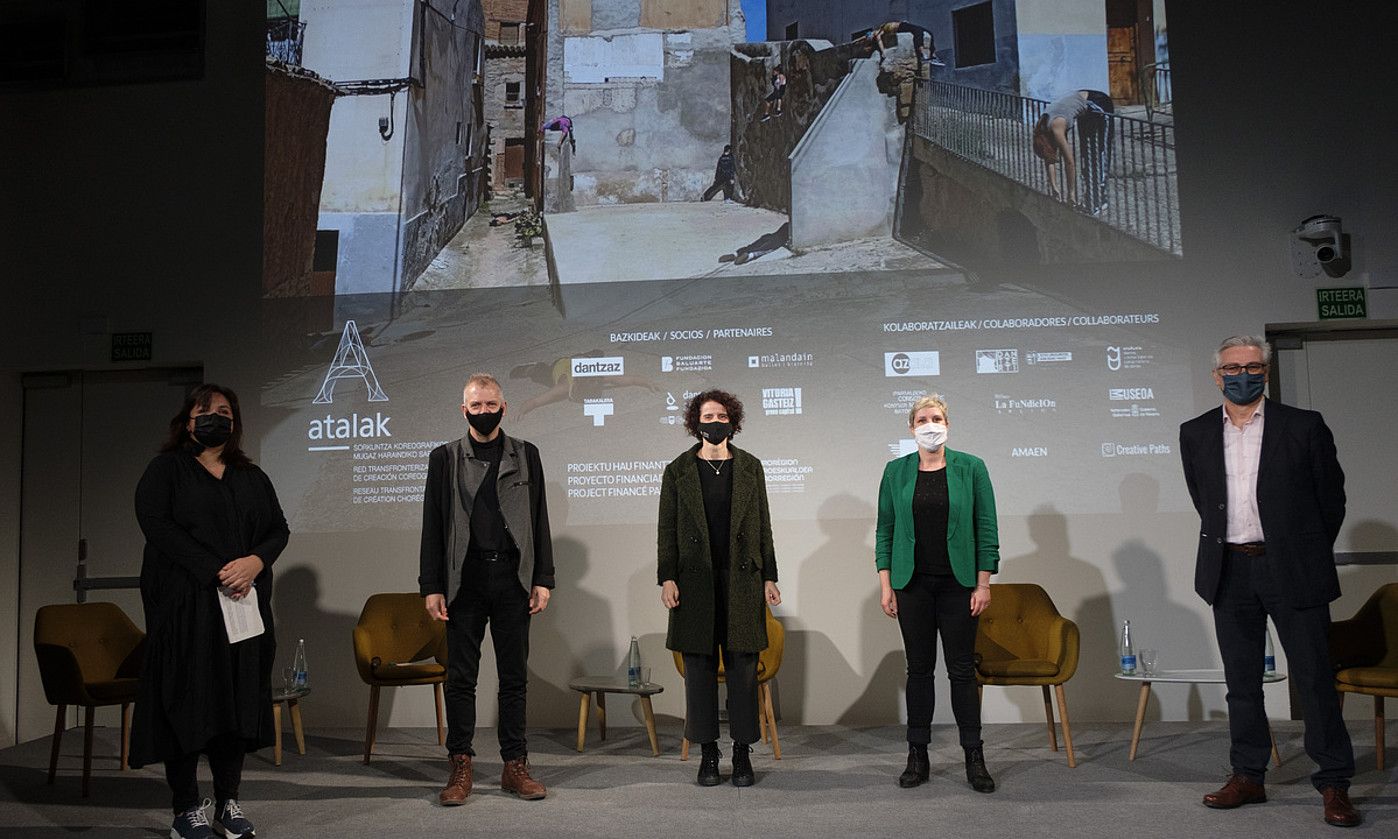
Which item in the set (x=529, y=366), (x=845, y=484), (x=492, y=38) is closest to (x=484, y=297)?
(x=529, y=366)

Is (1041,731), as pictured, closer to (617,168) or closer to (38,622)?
(617,168)

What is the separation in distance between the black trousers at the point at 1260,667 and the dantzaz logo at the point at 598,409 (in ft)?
9.50

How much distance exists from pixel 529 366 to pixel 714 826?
2.76 metres

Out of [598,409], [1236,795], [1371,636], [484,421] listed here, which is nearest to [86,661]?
[484,421]

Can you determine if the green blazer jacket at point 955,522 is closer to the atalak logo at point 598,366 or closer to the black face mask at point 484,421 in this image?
the black face mask at point 484,421

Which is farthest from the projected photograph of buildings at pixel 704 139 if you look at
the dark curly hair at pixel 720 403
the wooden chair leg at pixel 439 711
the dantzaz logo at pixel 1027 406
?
the wooden chair leg at pixel 439 711

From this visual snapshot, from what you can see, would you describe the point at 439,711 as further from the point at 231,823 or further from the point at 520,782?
the point at 231,823

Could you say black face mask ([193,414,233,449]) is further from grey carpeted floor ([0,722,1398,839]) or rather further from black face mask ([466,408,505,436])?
grey carpeted floor ([0,722,1398,839])

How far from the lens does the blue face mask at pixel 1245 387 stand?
3.44 meters

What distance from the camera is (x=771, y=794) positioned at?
3.73m

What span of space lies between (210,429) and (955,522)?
7.89ft

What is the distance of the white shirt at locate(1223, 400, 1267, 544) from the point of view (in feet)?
11.2

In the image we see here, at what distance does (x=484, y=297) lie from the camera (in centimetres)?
552

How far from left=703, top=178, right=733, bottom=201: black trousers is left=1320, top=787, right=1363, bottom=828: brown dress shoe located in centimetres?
360
